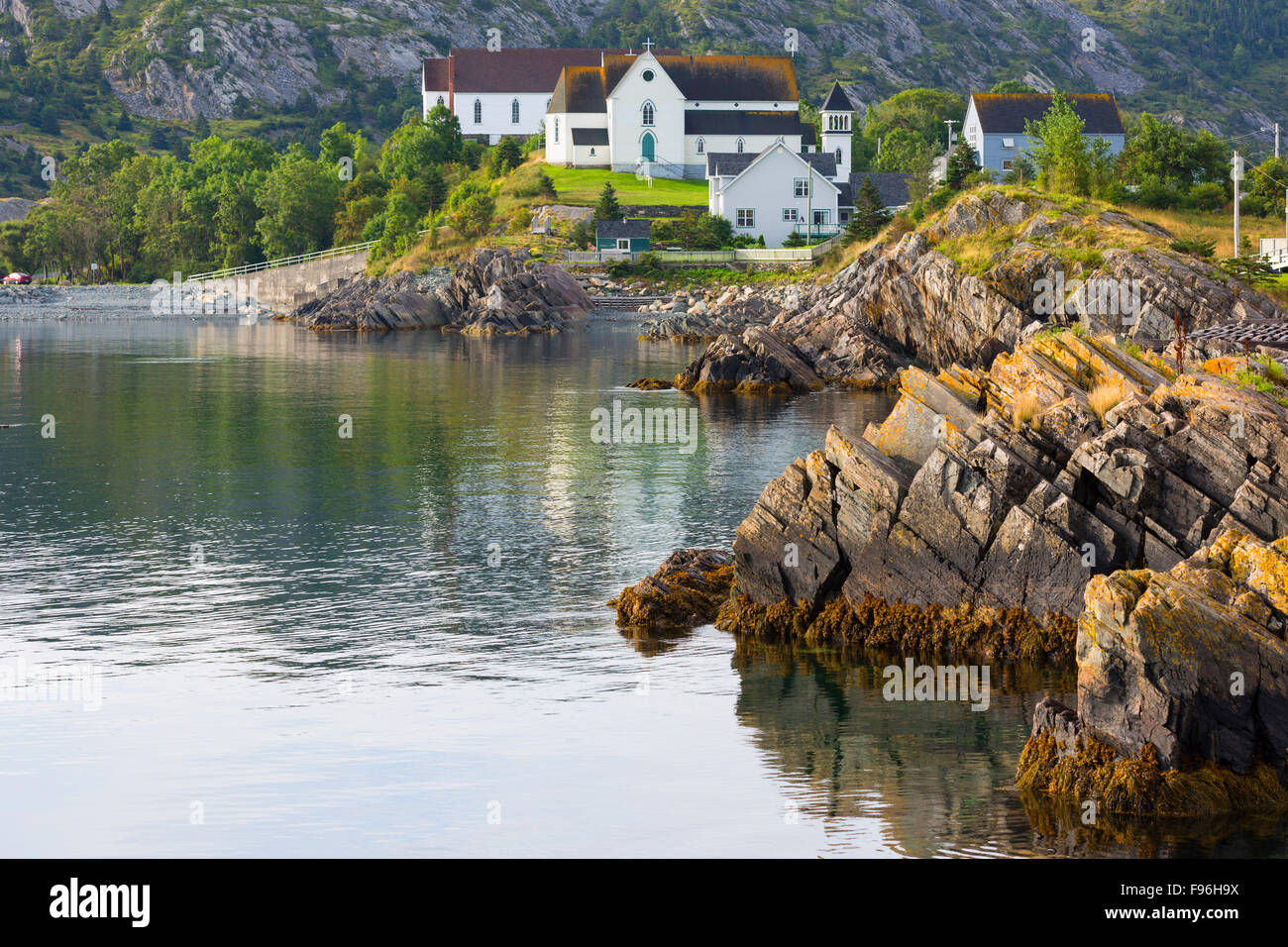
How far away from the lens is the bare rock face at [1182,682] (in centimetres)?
1995

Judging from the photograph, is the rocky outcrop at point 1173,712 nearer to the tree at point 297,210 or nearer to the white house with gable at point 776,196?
the white house with gable at point 776,196

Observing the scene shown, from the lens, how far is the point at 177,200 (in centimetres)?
18112

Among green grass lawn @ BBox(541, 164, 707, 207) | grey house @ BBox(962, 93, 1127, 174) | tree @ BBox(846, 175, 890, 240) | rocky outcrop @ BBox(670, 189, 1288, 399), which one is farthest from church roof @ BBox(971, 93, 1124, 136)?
rocky outcrop @ BBox(670, 189, 1288, 399)

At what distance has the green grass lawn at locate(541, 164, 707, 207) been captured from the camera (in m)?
152

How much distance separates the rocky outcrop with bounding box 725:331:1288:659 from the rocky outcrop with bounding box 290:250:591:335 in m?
90.3

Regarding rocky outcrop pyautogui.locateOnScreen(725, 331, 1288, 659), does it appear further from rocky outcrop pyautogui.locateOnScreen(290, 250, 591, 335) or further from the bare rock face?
rocky outcrop pyautogui.locateOnScreen(290, 250, 591, 335)

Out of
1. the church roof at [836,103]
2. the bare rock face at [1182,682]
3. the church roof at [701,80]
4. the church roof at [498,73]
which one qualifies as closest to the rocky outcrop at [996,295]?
the bare rock face at [1182,682]

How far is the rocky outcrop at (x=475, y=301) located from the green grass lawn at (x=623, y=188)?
76.6ft

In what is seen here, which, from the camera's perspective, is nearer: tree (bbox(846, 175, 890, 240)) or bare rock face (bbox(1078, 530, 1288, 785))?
bare rock face (bbox(1078, 530, 1288, 785))

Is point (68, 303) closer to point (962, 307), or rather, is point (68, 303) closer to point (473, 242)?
point (473, 242)

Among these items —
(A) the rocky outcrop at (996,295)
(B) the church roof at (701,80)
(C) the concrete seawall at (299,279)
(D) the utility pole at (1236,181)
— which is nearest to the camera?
(A) the rocky outcrop at (996,295)

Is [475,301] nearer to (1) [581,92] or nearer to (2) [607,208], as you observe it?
(2) [607,208]

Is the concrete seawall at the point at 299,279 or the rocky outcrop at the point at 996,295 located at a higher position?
the concrete seawall at the point at 299,279

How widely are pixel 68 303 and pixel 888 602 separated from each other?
154 meters
